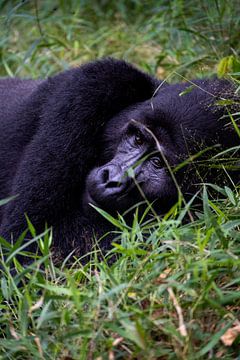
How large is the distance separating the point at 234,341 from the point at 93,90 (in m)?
1.69

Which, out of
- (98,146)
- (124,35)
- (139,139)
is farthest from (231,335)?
(124,35)

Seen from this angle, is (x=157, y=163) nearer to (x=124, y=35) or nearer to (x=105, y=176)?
(x=105, y=176)

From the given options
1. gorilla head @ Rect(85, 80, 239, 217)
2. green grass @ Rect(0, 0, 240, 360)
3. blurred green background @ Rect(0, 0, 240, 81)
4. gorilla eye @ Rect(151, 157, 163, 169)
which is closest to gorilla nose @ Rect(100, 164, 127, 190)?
gorilla head @ Rect(85, 80, 239, 217)

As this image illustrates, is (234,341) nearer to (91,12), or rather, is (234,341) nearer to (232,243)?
(232,243)

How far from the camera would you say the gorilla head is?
3398 millimetres

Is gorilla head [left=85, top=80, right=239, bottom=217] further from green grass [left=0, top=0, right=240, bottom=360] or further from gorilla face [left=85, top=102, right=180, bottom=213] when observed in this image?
green grass [left=0, top=0, right=240, bottom=360]

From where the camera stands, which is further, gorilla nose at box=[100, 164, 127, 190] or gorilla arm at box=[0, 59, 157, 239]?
gorilla arm at box=[0, 59, 157, 239]

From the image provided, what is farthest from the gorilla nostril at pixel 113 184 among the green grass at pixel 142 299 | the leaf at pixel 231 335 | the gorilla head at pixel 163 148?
the leaf at pixel 231 335

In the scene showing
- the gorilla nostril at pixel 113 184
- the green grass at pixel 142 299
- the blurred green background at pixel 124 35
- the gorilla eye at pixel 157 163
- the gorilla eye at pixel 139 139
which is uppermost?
the green grass at pixel 142 299

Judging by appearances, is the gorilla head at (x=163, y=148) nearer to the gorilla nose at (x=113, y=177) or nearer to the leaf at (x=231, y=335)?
the gorilla nose at (x=113, y=177)

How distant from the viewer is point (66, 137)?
360 cm

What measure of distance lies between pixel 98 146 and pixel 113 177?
40 centimetres

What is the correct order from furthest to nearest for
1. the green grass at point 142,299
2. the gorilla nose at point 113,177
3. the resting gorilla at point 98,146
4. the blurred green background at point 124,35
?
1. the blurred green background at point 124,35
2. the resting gorilla at point 98,146
3. the gorilla nose at point 113,177
4. the green grass at point 142,299

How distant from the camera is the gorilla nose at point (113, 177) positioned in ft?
11.0
